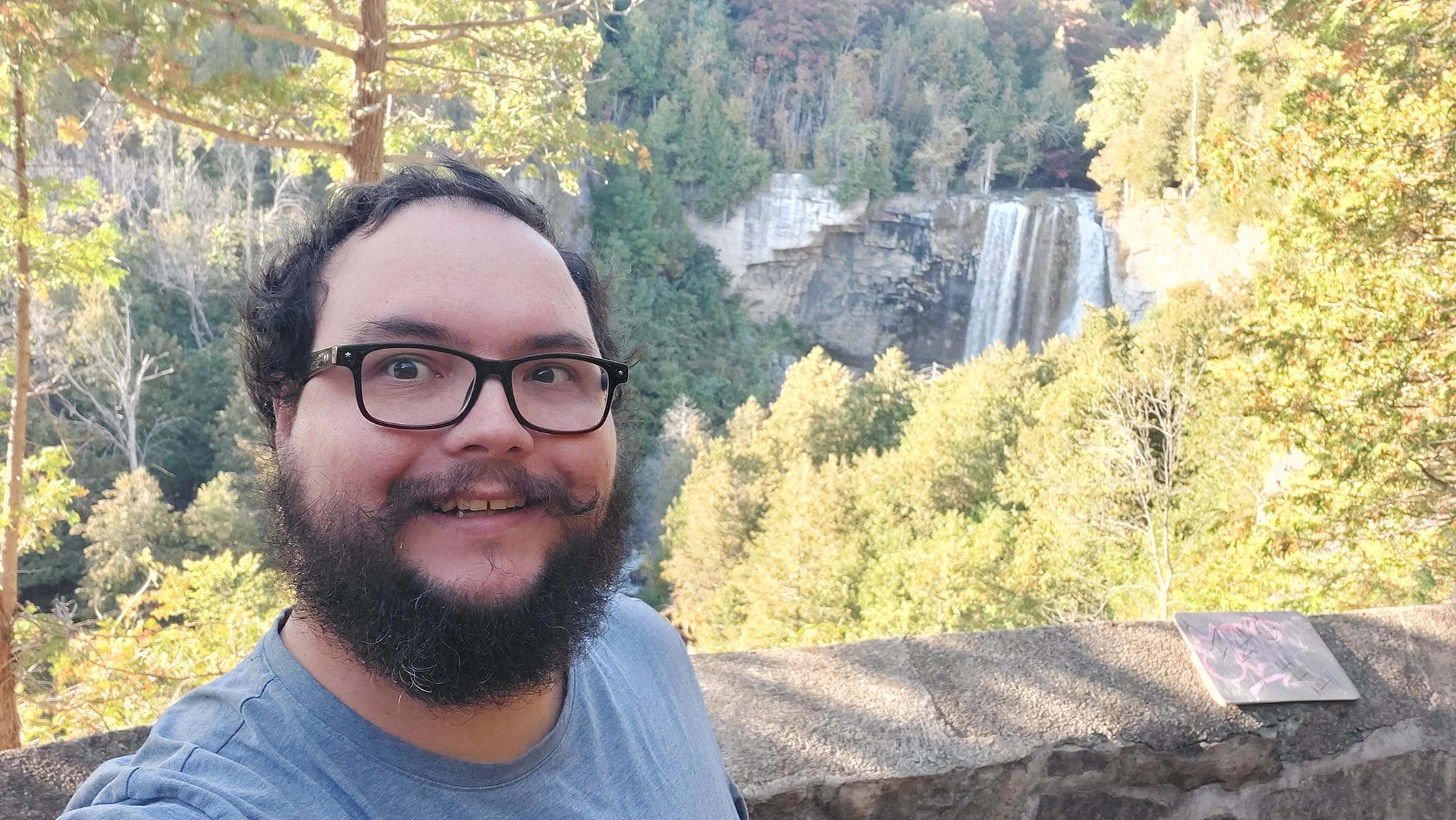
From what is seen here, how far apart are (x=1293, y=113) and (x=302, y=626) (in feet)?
17.1

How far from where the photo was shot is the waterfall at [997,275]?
26.1 metres

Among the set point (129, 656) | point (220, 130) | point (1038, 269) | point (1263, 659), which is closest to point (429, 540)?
point (1263, 659)

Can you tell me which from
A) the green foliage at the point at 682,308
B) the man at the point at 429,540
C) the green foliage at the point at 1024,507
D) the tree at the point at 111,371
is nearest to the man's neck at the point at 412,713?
the man at the point at 429,540

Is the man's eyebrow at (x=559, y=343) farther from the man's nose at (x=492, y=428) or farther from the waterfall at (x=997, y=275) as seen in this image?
the waterfall at (x=997, y=275)

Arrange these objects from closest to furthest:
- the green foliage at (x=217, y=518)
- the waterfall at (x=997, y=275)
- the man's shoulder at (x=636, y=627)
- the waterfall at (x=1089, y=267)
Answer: the man's shoulder at (x=636, y=627), the green foliage at (x=217, y=518), the waterfall at (x=1089, y=267), the waterfall at (x=997, y=275)

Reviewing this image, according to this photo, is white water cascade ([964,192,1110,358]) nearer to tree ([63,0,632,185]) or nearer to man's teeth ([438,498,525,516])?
tree ([63,0,632,185])

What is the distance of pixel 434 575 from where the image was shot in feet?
2.77

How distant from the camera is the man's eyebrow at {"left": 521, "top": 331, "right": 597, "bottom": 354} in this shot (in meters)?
0.88

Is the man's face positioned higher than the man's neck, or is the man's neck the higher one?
the man's face

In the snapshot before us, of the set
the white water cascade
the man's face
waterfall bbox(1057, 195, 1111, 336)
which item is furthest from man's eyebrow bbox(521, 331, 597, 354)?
waterfall bbox(1057, 195, 1111, 336)

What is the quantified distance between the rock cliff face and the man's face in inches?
991

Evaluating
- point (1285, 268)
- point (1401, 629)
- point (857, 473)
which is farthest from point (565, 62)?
point (857, 473)

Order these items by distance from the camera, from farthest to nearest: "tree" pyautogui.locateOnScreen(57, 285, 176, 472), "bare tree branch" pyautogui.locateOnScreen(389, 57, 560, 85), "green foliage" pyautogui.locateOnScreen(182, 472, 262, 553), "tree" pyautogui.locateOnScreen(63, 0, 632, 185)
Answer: "tree" pyautogui.locateOnScreen(57, 285, 176, 472) → "green foliage" pyautogui.locateOnScreen(182, 472, 262, 553) → "bare tree branch" pyautogui.locateOnScreen(389, 57, 560, 85) → "tree" pyautogui.locateOnScreen(63, 0, 632, 185)

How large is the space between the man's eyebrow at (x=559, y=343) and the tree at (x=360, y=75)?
129 inches
